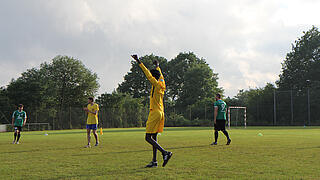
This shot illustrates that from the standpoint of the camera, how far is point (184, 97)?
70438mm

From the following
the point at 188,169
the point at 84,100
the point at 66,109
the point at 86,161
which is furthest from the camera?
the point at 84,100

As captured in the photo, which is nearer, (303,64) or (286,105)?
(286,105)

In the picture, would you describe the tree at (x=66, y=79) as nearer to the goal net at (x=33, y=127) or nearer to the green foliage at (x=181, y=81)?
the green foliage at (x=181, y=81)

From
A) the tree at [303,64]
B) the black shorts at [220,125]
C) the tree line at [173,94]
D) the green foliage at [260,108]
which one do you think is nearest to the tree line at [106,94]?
the tree line at [173,94]

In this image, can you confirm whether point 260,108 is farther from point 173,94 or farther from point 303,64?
point 173,94

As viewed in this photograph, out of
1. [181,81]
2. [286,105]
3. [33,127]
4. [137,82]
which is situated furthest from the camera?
[181,81]

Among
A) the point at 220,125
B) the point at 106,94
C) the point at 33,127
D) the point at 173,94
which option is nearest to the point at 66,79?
the point at 106,94

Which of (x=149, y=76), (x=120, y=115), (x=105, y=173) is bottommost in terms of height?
(x=105, y=173)

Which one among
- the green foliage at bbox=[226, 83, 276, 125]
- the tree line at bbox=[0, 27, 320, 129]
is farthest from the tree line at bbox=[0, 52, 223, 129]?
the green foliage at bbox=[226, 83, 276, 125]

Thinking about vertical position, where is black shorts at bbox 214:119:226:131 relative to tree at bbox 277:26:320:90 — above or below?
below

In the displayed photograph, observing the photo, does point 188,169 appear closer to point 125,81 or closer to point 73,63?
point 73,63

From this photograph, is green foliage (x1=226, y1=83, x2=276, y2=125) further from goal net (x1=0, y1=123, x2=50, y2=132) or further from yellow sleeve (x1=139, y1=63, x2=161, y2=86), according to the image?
yellow sleeve (x1=139, y1=63, x2=161, y2=86)

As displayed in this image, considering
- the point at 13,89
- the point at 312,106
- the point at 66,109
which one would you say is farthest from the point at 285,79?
the point at 13,89

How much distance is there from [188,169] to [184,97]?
210 ft
